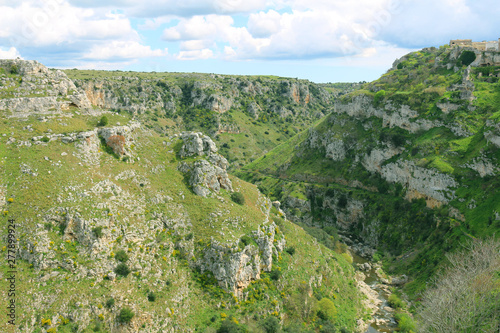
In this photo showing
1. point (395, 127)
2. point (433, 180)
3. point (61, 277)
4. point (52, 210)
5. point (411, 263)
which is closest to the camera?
point (61, 277)

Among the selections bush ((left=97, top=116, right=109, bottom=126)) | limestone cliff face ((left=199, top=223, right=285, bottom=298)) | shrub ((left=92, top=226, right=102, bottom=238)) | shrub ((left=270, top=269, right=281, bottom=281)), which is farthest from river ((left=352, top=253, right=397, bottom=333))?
bush ((left=97, top=116, right=109, bottom=126))

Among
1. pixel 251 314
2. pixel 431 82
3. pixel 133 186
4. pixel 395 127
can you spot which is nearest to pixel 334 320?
pixel 251 314

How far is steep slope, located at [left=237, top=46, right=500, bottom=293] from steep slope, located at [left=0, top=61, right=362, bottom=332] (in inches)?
1369

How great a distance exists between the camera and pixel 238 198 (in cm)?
6756

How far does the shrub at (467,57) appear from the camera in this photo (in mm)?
119312

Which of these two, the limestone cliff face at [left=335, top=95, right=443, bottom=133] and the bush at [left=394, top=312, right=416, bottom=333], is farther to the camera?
the limestone cliff face at [left=335, top=95, right=443, bottom=133]

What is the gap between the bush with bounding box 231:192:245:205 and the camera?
67.4 metres

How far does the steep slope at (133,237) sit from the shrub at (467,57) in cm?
9656

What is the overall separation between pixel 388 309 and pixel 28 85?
85.7 metres

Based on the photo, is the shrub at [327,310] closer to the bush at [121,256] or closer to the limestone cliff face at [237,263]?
the limestone cliff face at [237,263]

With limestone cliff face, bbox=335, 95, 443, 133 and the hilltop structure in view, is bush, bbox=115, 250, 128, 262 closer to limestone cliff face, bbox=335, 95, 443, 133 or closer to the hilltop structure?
limestone cliff face, bbox=335, 95, 443, 133

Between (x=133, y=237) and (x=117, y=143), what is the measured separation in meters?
18.3

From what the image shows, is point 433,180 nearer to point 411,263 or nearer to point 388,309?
point 411,263

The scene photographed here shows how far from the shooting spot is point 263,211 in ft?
239
